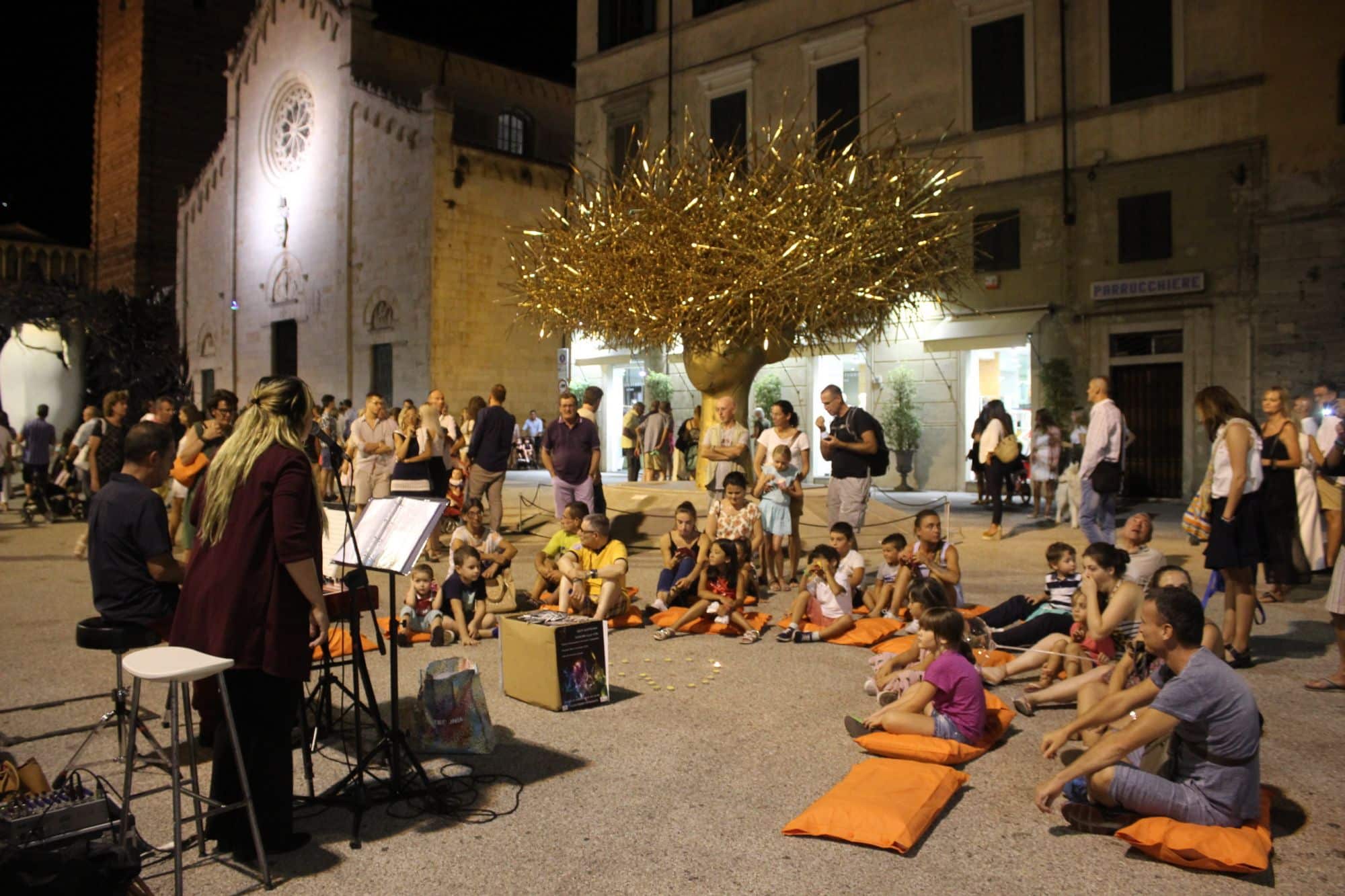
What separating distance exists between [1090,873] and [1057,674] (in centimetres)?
281

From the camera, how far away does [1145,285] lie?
17812 millimetres

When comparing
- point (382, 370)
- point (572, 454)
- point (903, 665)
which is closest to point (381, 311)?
point (382, 370)

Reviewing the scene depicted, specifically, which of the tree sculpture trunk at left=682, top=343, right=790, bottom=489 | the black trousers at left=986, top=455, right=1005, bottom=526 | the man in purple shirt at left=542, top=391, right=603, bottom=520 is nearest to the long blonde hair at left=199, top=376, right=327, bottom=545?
the man in purple shirt at left=542, top=391, right=603, bottom=520

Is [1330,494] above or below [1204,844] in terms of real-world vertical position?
above

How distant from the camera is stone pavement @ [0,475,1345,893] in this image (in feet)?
12.3

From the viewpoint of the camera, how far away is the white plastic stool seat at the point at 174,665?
338 centimetres

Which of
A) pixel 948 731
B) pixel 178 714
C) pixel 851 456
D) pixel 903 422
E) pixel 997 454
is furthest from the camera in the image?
pixel 903 422

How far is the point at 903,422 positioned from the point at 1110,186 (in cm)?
569

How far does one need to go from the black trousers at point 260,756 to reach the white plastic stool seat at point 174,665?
Result: 228mm

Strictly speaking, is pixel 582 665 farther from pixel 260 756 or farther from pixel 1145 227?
pixel 1145 227

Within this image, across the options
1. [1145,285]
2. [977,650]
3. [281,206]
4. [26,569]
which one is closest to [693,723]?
[977,650]

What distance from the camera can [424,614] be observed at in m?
8.00

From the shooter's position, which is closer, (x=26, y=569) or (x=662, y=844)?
(x=662, y=844)

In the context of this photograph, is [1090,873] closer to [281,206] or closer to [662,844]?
[662,844]
